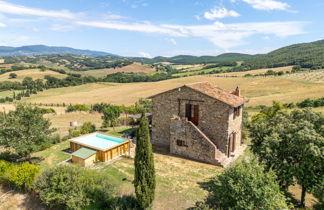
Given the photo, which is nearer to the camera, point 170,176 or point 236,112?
point 170,176

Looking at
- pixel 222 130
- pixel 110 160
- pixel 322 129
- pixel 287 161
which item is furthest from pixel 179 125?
pixel 322 129

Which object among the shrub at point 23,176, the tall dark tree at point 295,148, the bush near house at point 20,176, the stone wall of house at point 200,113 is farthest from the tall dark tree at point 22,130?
the tall dark tree at point 295,148

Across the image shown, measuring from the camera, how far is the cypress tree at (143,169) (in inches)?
470

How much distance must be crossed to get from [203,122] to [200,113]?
0.94 meters

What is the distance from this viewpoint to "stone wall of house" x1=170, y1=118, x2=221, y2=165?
19297mm

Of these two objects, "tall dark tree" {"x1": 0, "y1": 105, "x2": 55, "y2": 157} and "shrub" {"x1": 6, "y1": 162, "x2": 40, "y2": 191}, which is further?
"tall dark tree" {"x1": 0, "y1": 105, "x2": 55, "y2": 157}

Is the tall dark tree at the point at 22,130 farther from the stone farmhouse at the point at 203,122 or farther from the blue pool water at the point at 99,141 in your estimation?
the stone farmhouse at the point at 203,122

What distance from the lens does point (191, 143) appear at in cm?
2031

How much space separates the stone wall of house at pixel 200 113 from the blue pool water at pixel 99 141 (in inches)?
178

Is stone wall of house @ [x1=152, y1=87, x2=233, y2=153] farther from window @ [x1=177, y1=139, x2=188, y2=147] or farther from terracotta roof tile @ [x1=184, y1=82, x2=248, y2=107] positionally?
window @ [x1=177, y1=139, x2=188, y2=147]

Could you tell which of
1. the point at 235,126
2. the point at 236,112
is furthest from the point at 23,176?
the point at 236,112

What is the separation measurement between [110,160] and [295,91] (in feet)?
208

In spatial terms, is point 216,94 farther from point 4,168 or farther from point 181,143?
point 4,168

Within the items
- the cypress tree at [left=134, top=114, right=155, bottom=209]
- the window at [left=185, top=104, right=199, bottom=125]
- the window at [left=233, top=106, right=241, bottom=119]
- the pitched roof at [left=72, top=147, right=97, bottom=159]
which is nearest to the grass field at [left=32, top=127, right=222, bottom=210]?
the pitched roof at [left=72, top=147, right=97, bottom=159]
